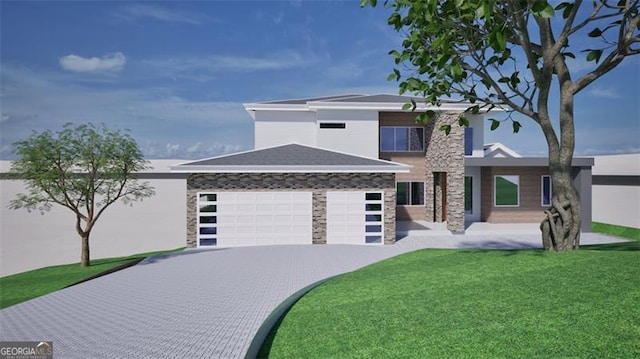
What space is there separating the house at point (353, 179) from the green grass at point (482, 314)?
718 cm

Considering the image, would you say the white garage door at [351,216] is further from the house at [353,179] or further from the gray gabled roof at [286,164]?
the gray gabled roof at [286,164]

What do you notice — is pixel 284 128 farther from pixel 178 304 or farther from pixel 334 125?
pixel 178 304

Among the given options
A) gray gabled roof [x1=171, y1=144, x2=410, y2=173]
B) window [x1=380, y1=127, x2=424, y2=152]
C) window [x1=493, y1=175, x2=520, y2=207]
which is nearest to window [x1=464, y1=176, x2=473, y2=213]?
window [x1=493, y1=175, x2=520, y2=207]

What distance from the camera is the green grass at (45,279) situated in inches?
395

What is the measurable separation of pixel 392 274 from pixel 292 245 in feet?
23.1

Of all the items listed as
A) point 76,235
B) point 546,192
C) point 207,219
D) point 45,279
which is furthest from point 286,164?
point 546,192

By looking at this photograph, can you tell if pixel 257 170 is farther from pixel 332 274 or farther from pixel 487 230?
pixel 487 230

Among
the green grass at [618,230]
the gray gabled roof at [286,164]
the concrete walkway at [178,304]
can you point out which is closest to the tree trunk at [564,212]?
the concrete walkway at [178,304]

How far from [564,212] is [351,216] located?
8378 millimetres

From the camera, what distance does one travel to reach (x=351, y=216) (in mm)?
16406

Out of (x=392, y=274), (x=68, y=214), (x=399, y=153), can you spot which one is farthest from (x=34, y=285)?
(x=68, y=214)

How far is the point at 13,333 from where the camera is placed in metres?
7.09

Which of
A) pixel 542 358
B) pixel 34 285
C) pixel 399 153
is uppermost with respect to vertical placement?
pixel 399 153

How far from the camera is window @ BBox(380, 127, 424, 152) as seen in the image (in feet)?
74.2
